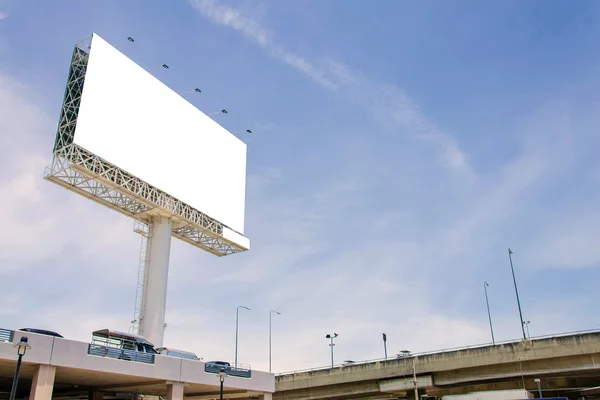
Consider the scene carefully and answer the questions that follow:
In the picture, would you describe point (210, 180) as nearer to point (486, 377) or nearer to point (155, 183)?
point (155, 183)

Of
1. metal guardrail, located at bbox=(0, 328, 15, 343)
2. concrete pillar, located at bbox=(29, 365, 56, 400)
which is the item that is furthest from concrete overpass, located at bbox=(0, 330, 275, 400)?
metal guardrail, located at bbox=(0, 328, 15, 343)

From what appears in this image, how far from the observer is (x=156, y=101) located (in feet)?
198

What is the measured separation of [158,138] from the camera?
59281mm

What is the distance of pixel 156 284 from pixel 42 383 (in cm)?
2471

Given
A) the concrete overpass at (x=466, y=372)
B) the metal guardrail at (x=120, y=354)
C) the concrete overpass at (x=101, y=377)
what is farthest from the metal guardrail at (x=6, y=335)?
the concrete overpass at (x=466, y=372)

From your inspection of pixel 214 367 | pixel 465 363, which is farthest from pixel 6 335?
pixel 465 363

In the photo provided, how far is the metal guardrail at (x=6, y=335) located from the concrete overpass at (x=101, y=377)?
165 millimetres

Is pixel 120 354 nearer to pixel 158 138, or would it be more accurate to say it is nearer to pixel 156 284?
pixel 156 284

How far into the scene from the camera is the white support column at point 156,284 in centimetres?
5438

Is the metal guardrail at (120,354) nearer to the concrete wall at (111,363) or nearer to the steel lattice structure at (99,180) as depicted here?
the concrete wall at (111,363)

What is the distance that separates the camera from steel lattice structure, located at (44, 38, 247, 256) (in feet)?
164

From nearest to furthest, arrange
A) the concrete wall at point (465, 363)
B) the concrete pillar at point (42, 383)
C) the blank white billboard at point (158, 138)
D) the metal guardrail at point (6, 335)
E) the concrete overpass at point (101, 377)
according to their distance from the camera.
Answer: the metal guardrail at point (6, 335)
the concrete pillar at point (42, 383)
the concrete overpass at point (101, 377)
the concrete wall at point (465, 363)
the blank white billboard at point (158, 138)

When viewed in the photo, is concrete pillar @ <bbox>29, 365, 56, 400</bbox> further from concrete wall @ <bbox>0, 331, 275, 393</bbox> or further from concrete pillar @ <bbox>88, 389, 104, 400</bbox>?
concrete pillar @ <bbox>88, 389, 104, 400</bbox>

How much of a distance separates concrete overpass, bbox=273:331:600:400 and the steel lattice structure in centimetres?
2255
